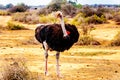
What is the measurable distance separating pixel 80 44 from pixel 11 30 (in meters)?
11.9

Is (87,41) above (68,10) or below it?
above

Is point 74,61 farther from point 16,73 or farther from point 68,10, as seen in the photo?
point 68,10

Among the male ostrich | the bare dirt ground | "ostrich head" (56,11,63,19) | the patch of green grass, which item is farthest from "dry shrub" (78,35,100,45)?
the patch of green grass

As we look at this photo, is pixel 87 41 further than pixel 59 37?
Yes

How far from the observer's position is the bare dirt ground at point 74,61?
560 inches

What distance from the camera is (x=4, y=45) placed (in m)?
23.1

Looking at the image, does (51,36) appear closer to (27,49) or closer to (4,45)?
(27,49)

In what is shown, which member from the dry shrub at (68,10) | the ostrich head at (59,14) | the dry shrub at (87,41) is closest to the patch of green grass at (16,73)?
the ostrich head at (59,14)

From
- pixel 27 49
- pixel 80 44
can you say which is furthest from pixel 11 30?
pixel 27 49

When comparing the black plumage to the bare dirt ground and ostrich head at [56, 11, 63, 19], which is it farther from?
the bare dirt ground

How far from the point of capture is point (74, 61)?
1748cm

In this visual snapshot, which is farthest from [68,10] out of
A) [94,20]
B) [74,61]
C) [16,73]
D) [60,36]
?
[16,73]

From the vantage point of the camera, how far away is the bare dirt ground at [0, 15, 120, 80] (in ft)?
46.6

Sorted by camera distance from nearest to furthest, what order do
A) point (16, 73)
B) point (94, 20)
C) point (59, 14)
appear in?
point (16, 73) < point (59, 14) < point (94, 20)
